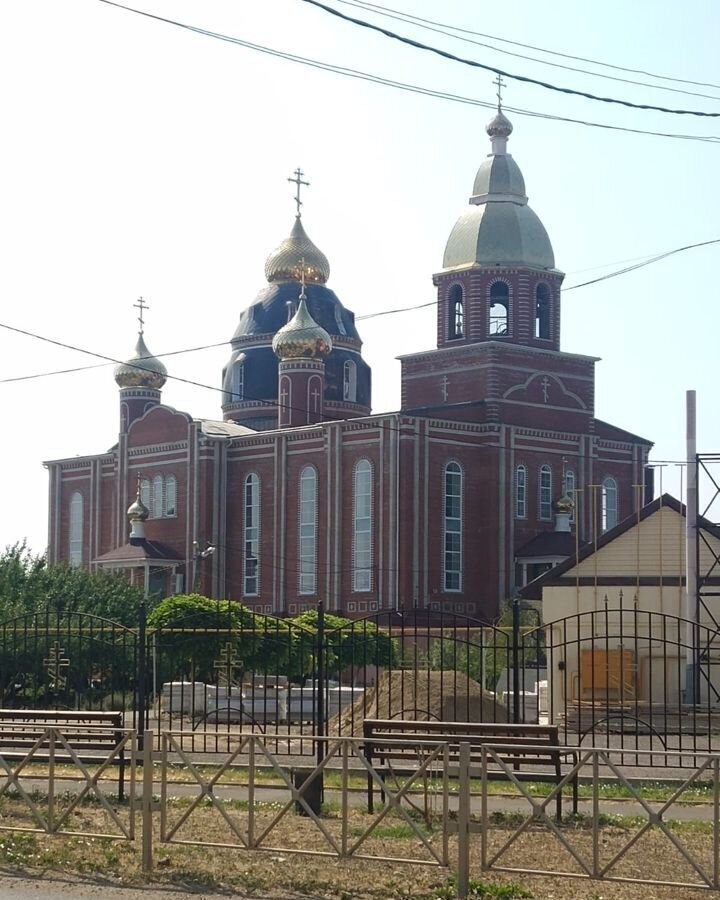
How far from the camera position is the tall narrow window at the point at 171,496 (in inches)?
2106

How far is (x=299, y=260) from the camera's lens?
6003 cm

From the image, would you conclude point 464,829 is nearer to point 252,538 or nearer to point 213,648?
point 213,648

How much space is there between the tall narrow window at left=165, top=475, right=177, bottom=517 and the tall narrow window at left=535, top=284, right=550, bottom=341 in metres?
14.3

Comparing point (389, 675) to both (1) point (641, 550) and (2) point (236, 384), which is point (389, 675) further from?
(2) point (236, 384)

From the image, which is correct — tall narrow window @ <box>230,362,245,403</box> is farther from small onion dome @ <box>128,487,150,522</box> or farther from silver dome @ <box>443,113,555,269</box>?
silver dome @ <box>443,113,555,269</box>

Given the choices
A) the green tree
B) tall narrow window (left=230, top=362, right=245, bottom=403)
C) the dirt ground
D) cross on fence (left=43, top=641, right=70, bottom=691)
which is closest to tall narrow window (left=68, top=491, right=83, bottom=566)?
tall narrow window (left=230, top=362, right=245, bottom=403)

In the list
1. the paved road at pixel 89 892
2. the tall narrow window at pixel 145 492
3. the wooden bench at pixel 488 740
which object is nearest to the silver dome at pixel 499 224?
the tall narrow window at pixel 145 492

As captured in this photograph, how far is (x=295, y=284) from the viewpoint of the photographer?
60.5 metres

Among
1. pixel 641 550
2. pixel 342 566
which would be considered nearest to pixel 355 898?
pixel 641 550

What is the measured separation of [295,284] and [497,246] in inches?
531

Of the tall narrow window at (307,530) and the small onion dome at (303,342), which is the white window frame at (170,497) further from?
the small onion dome at (303,342)

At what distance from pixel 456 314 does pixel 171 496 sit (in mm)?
12430

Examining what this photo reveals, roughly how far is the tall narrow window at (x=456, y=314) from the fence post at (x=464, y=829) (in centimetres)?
4112

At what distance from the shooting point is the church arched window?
4991 cm
